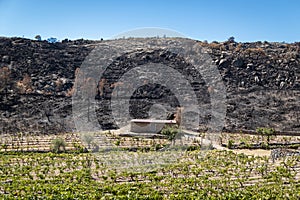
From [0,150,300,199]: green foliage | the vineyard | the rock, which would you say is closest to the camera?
[0,150,300,199]: green foliage

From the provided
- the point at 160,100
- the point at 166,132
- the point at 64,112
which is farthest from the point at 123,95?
the point at 166,132

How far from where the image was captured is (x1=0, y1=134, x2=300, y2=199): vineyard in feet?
54.3

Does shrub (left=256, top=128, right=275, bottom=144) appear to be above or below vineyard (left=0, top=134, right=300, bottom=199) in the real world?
above

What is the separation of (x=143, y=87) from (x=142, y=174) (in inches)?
1266

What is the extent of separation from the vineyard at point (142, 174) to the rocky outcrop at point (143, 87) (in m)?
11.5

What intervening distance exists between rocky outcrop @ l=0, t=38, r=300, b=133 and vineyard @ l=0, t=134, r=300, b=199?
11.5m

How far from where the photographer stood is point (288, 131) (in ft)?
123

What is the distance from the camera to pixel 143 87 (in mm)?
52062

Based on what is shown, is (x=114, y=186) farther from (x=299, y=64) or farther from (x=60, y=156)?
(x=299, y=64)

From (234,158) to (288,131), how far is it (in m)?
15.6

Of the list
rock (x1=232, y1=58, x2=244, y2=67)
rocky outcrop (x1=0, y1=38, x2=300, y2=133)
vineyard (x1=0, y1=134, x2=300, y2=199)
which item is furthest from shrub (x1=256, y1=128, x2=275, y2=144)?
rock (x1=232, y1=58, x2=244, y2=67)

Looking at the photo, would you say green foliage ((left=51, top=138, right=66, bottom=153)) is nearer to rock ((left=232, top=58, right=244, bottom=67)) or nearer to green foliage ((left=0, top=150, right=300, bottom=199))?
green foliage ((left=0, top=150, right=300, bottom=199))

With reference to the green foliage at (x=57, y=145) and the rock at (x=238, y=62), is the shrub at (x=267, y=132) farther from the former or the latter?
A: the rock at (x=238, y=62)

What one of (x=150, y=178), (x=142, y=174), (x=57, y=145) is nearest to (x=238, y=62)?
(x=57, y=145)
